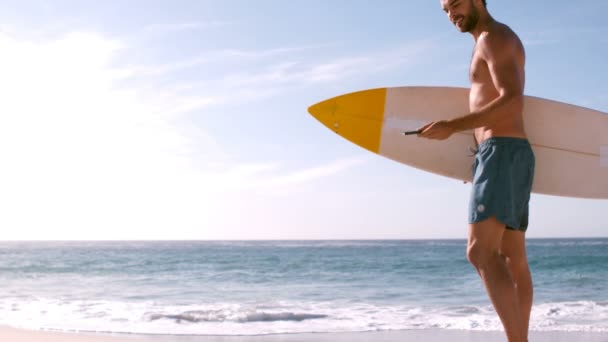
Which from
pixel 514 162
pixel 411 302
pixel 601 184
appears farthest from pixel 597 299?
pixel 514 162

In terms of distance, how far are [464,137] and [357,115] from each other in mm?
557

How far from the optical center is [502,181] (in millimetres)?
1981

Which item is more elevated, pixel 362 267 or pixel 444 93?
pixel 444 93

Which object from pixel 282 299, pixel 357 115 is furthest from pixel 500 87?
pixel 282 299

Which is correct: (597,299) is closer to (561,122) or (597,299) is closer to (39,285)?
(561,122)

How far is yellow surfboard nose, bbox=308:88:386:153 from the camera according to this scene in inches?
120

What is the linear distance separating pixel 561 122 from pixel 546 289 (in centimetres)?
751

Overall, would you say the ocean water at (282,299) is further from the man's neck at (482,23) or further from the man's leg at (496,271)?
the man's neck at (482,23)

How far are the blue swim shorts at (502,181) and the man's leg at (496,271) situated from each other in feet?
0.12

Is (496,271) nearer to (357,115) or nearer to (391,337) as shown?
(357,115)

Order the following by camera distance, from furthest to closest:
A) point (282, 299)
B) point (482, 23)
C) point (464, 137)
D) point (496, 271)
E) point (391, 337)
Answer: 1. point (282, 299)
2. point (391, 337)
3. point (464, 137)
4. point (482, 23)
5. point (496, 271)

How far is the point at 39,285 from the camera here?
10.3m

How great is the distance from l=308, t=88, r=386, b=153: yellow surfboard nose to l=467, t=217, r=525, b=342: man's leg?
1109 millimetres

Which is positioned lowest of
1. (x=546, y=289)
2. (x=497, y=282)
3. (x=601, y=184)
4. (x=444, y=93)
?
(x=546, y=289)
